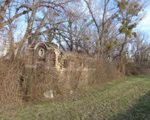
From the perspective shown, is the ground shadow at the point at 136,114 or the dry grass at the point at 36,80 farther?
the dry grass at the point at 36,80

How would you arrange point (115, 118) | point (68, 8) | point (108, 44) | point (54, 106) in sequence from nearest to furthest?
point (115, 118) < point (54, 106) < point (68, 8) < point (108, 44)

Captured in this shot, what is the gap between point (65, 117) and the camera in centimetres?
1084

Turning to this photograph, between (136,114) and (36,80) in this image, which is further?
(36,80)

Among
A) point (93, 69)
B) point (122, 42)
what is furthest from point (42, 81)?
point (122, 42)

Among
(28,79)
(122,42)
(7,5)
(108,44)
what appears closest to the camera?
(28,79)

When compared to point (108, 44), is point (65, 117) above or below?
below

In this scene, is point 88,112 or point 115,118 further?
point 88,112

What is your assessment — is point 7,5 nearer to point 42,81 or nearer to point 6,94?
point 42,81

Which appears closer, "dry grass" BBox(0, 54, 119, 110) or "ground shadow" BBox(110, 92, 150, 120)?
"ground shadow" BBox(110, 92, 150, 120)

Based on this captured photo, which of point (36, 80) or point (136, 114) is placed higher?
point (36, 80)

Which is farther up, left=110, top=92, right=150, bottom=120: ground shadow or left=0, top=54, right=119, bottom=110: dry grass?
left=0, top=54, right=119, bottom=110: dry grass

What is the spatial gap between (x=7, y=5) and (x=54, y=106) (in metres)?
10.9

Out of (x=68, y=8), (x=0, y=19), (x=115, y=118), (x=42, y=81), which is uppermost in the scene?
(x=68, y=8)

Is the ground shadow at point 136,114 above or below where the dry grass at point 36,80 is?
below
